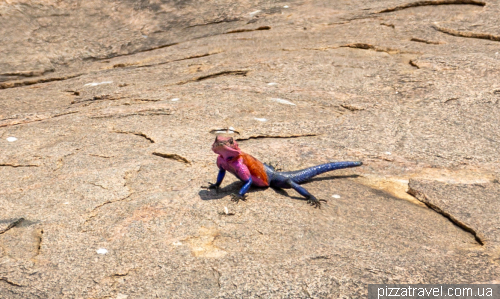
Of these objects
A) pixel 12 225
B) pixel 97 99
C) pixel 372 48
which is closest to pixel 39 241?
pixel 12 225

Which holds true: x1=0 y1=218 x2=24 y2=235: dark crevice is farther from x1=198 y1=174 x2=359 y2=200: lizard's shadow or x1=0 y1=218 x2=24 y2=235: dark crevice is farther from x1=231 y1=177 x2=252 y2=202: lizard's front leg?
x1=231 y1=177 x2=252 y2=202: lizard's front leg

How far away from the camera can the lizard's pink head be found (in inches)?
178

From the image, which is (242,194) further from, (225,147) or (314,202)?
→ (314,202)

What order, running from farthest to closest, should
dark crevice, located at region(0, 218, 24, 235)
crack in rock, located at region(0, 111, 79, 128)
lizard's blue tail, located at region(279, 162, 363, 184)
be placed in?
crack in rock, located at region(0, 111, 79, 128) < lizard's blue tail, located at region(279, 162, 363, 184) < dark crevice, located at region(0, 218, 24, 235)

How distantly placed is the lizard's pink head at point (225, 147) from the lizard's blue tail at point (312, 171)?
58cm

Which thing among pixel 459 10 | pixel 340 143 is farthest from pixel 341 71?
pixel 459 10

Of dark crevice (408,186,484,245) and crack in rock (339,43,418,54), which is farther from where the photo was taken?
crack in rock (339,43,418,54)

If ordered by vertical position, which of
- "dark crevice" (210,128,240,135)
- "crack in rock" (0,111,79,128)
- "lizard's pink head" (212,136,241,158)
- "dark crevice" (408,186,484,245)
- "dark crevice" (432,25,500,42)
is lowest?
"dark crevice" (408,186,484,245)

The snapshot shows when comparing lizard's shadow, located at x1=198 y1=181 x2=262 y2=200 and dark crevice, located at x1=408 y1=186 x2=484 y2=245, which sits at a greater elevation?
lizard's shadow, located at x1=198 y1=181 x2=262 y2=200

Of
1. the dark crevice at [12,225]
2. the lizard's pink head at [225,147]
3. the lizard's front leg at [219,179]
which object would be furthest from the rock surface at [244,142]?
the lizard's pink head at [225,147]

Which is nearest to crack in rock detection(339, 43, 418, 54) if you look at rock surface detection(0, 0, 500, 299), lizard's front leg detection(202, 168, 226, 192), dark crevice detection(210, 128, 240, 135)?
rock surface detection(0, 0, 500, 299)

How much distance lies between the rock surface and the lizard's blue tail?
5.5 inches

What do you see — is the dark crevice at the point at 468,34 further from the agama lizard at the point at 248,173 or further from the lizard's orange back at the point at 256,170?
the lizard's orange back at the point at 256,170

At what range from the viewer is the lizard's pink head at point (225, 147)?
4.53 metres
